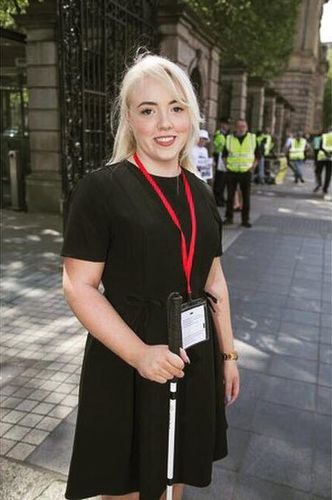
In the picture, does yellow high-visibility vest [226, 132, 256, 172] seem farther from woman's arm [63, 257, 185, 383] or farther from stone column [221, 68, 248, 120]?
stone column [221, 68, 248, 120]

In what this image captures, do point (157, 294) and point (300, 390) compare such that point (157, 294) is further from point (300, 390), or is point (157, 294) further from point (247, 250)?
point (247, 250)

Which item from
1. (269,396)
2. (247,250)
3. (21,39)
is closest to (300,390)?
(269,396)

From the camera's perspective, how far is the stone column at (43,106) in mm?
9594

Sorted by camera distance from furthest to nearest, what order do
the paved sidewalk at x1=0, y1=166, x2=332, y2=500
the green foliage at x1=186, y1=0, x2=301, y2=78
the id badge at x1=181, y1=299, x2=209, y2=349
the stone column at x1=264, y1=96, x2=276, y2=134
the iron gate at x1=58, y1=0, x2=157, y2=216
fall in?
the stone column at x1=264, y1=96, x2=276, y2=134, the green foliage at x1=186, y1=0, x2=301, y2=78, the iron gate at x1=58, y1=0, x2=157, y2=216, the paved sidewalk at x1=0, y1=166, x2=332, y2=500, the id badge at x1=181, y1=299, x2=209, y2=349

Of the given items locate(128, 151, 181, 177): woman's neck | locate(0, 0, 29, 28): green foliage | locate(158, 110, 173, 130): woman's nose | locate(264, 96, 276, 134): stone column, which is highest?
locate(0, 0, 29, 28): green foliage

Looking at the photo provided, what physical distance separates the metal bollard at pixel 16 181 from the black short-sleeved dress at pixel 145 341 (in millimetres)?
9386

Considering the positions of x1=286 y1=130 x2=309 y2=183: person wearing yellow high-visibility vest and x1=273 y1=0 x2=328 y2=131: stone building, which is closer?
x1=286 y1=130 x2=309 y2=183: person wearing yellow high-visibility vest

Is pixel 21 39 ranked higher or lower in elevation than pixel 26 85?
higher

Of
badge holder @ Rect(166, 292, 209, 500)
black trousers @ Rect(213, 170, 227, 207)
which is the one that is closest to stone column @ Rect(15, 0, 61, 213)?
black trousers @ Rect(213, 170, 227, 207)

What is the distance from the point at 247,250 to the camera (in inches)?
316

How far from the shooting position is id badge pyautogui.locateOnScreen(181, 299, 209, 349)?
1610mm

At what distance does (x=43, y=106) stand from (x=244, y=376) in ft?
25.5

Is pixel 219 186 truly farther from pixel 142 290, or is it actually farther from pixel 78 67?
pixel 142 290

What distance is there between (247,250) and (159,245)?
6.52m
